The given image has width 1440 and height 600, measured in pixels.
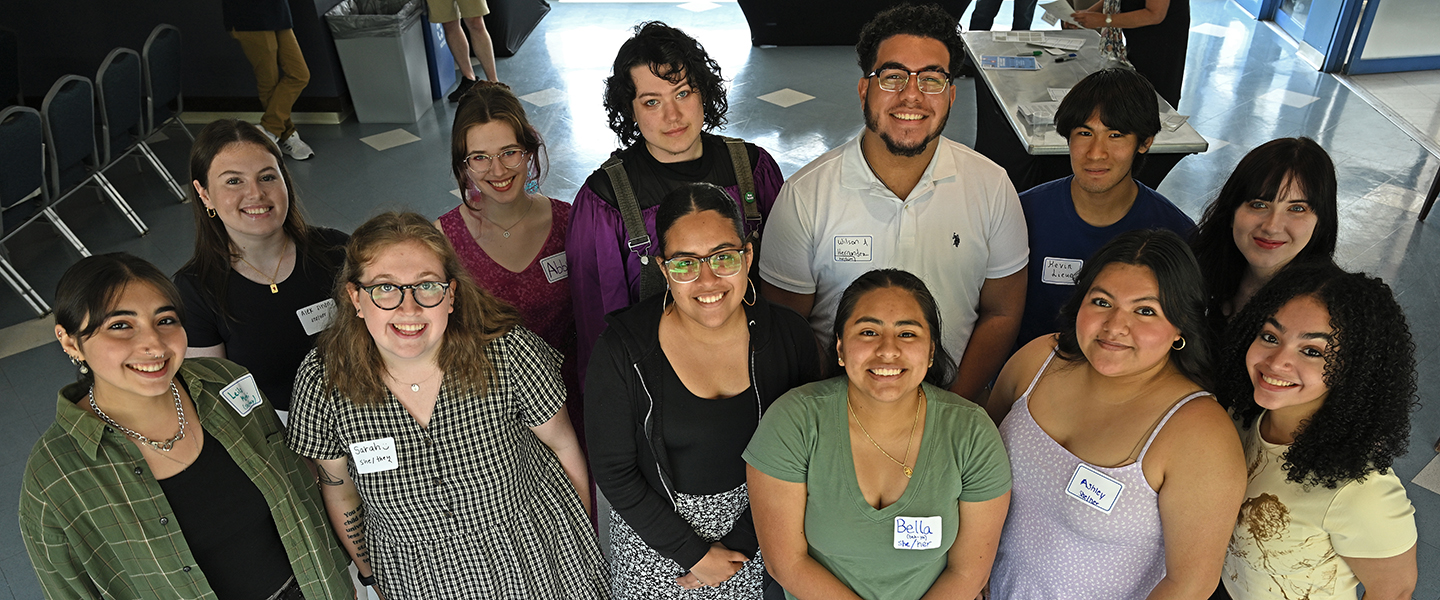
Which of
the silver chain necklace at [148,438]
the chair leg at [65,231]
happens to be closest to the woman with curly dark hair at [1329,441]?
the silver chain necklace at [148,438]

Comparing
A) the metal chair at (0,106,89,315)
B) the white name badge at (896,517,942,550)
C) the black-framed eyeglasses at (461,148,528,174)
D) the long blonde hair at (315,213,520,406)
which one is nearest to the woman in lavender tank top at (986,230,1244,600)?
the white name badge at (896,517,942,550)

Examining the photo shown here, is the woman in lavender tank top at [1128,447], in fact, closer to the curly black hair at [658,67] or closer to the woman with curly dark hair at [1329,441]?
the woman with curly dark hair at [1329,441]

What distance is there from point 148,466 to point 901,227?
1823mm

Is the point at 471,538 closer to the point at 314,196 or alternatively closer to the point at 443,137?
the point at 314,196

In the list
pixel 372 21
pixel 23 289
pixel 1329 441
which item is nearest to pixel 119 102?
pixel 23 289

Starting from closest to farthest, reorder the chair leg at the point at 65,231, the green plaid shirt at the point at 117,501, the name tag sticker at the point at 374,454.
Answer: the green plaid shirt at the point at 117,501
the name tag sticker at the point at 374,454
the chair leg at the point at 65,231

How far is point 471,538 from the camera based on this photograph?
2.20m

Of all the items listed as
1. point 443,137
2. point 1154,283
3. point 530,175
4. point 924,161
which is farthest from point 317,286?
point 443,137

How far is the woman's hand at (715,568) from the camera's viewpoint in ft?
7.11

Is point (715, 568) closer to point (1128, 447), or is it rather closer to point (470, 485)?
point (470, 485)

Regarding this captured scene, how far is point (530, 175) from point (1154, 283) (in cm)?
173

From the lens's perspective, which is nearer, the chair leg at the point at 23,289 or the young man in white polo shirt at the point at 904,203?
the young man in white polo shirt at the point at 904,203

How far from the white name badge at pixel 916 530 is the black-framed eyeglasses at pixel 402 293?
1.11 metres

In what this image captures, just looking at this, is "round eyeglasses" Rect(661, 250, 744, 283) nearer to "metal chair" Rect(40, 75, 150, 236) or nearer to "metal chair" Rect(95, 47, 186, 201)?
"metal chair" Rect(40, 75, 150, 236)
